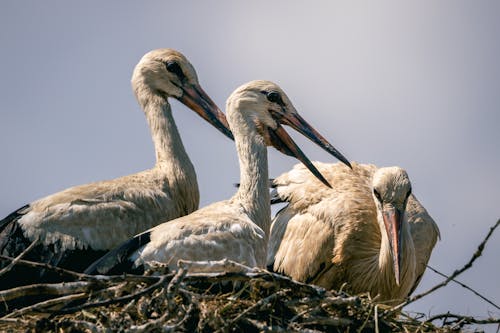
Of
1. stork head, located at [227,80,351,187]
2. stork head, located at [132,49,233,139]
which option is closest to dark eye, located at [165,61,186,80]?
stork head, located at [132,49,233,139]

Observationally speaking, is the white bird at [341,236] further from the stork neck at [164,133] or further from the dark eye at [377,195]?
the stork neck at [164,133]

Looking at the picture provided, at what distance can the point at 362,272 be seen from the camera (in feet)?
32.8

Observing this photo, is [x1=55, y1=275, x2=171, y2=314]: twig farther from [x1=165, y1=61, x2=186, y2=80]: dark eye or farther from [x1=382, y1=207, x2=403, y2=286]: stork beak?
[x1=165, y1=61, x2=186, y2=80]: dark eye

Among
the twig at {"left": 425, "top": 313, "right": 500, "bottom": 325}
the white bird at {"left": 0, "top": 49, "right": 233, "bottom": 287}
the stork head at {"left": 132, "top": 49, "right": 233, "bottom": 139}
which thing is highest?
the stork head at {"left": 132, "top": 49, "right": 233, "bottom": 139}

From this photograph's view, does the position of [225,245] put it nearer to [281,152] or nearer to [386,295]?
[281,152]

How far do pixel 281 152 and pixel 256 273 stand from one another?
77.4 inches

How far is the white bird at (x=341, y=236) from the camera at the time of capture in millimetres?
9906

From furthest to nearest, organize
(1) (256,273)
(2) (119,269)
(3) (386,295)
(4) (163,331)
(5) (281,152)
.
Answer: (3) (386,295) → (5) (281,152) → (2) (119,269) → (1) (256,273) → (4) (163,331)

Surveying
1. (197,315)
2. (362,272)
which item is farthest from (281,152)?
(197,315)

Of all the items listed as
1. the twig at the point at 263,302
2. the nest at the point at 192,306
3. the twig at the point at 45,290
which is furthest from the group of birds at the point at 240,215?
the twig at the point at 263,302

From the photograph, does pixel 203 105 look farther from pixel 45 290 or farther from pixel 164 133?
pixel 45 290

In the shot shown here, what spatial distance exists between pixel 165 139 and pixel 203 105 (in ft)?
1.17

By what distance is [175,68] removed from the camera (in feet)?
31.4

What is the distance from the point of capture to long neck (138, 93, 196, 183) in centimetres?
941
